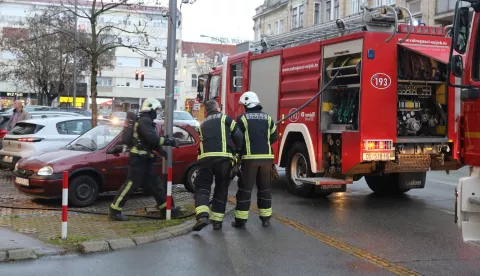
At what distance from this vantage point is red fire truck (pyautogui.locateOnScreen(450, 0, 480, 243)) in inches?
199

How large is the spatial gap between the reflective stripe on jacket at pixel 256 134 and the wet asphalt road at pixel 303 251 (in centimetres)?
109

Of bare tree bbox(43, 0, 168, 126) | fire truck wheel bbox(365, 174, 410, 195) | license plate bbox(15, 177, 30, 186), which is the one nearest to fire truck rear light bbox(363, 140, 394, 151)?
fire truck wheel bbox(365, 174, 410, 195)

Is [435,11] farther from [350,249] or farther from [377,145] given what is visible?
[350,249]

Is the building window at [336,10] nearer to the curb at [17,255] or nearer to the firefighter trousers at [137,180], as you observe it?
the firefighter trousers at [137,180]

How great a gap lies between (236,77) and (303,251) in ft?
23.1

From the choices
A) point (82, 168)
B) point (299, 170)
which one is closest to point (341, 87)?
point (299, 170)

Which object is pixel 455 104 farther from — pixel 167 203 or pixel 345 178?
pixel 167 203

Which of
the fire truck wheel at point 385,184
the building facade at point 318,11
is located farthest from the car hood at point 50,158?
the building facade at point 318,11

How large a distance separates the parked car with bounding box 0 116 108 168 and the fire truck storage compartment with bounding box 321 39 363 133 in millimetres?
4887

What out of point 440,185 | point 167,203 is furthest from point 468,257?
point 440,185

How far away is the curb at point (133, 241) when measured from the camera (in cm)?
625

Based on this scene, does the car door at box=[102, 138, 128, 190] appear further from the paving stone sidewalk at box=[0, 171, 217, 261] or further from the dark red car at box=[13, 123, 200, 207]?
the paving stone sidewalk at box=[0, 171, 217, 261]

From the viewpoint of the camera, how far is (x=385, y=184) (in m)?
10.7

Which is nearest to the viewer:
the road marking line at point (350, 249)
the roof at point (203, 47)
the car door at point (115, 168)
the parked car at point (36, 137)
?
the road marking line at point (350, 249)
